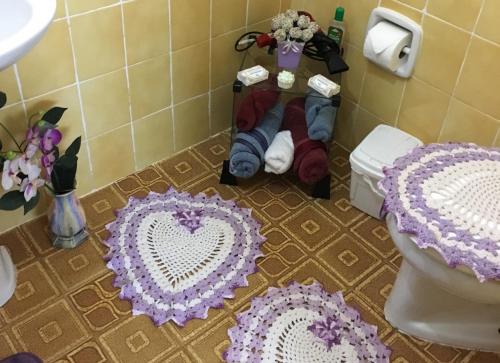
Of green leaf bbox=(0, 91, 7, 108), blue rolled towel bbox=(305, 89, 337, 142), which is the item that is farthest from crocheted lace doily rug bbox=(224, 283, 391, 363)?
green leaf bbox=(0, 91, 7, 108)

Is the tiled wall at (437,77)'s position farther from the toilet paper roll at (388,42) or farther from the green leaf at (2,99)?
the green leaf at (2,99)

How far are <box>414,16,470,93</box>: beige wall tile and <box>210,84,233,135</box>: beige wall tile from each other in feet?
2.25

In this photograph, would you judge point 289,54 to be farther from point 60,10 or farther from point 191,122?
point 60,10

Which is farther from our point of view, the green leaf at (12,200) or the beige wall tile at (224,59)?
the beige wall tile at (224,59)

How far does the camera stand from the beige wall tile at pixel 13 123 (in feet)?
4.92

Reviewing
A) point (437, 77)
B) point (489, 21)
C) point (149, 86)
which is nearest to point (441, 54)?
point (437, 77)

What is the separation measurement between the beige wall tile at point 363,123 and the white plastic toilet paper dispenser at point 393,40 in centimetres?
22

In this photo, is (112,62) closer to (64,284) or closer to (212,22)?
(212,22)

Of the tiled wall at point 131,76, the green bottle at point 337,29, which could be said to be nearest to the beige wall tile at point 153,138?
the tiled wall at point 131,76

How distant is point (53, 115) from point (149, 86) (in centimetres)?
39

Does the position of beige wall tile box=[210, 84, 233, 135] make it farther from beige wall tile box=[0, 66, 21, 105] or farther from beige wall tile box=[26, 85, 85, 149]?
beige wall tile box=[0, 66, 21, 105]

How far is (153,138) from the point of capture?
6.31ft

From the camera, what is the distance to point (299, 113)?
1850 mm

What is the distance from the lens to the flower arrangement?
173 cm
